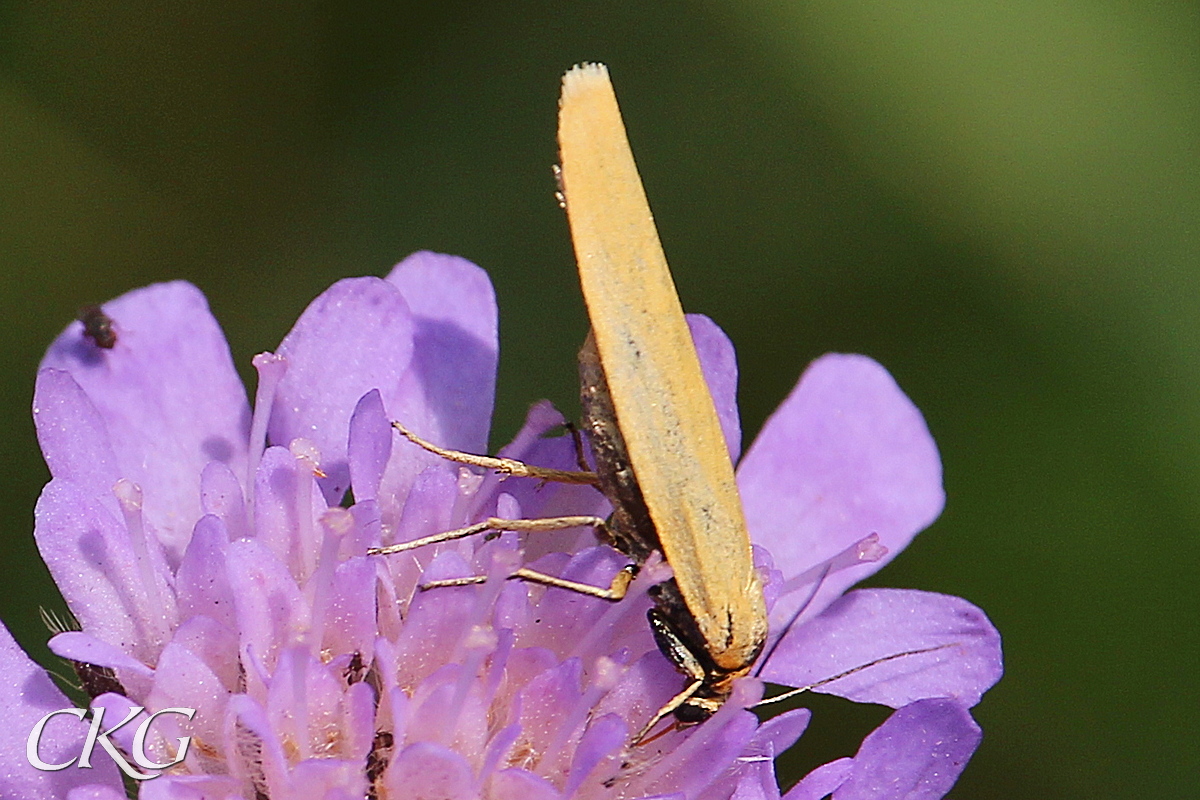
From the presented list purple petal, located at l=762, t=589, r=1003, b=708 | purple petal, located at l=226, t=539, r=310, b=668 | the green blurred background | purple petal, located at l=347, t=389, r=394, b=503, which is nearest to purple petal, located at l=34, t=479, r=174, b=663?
purple petal, located at l=226, t=539, r=310, b=668

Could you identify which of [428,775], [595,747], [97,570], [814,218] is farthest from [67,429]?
[814,218]

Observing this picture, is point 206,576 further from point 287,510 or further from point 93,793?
point 93,793

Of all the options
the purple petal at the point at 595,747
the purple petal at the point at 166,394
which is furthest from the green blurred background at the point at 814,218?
the purple petal at the point at 595,747

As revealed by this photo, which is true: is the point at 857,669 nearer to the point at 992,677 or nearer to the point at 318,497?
the point at 992,677

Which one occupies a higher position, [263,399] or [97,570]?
[263,399]

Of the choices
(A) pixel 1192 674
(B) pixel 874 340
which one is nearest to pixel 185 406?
(B) pixel 874 340

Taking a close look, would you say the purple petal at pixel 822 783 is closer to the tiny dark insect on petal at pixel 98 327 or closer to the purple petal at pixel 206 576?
the purple petal at pixel 206 576

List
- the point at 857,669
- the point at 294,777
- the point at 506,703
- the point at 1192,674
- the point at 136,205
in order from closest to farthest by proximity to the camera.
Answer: the point at 294,777 < the point at 506,703 < the point at 857,669 < the point at 1192,674 < the point at 136,205
